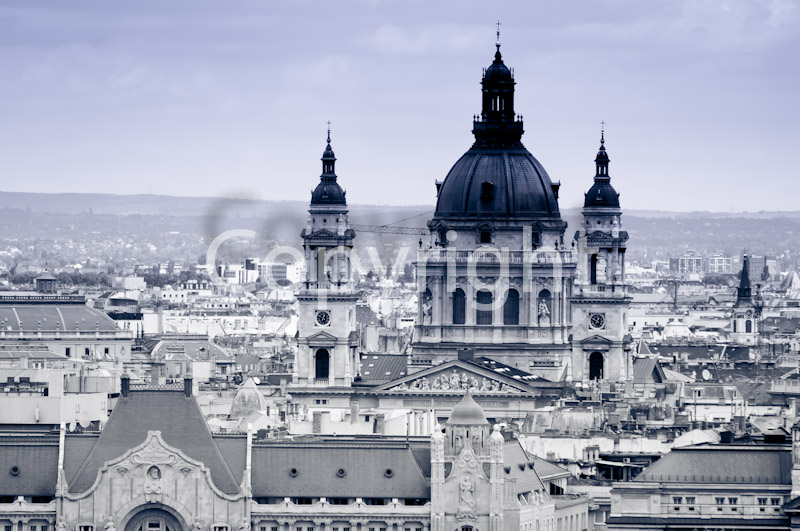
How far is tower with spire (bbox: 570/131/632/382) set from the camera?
17988 centimetres

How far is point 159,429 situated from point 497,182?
2258 inches

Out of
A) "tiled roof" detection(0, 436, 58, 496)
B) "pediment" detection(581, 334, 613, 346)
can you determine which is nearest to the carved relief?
"pediment" detection(581, 334, 613, 346)

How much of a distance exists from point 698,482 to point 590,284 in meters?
61.3

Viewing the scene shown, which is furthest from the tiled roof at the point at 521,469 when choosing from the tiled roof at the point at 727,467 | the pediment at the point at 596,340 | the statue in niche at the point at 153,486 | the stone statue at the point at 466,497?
the pediment at the point at 596,340

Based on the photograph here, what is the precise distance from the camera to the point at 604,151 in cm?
18500

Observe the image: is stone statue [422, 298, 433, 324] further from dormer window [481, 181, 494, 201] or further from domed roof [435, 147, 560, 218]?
dormer window [481, 181, 494, 201]

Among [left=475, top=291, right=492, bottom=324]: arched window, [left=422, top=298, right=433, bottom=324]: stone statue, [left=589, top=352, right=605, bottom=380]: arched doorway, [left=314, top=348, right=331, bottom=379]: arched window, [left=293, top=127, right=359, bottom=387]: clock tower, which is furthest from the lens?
[left=589, top=352, right=605, bottom=380]: arched doorway

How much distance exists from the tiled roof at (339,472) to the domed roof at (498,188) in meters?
56.2

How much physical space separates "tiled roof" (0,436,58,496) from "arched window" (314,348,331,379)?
54.8 metres

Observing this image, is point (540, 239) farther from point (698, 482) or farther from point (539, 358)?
point (698, 482)

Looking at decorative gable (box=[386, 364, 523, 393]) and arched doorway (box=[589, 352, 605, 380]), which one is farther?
arched doorway (box=[589, 352, 605, 380])

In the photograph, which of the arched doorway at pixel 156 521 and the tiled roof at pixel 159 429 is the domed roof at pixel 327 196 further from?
the arched doorway at pixel 156 521

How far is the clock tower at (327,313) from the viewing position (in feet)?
575

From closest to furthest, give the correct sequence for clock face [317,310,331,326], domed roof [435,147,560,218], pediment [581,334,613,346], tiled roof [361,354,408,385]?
1. clock face [317,310,331,326]
2. domed roof [435,147,560,218]
3. tiled roof [361,354,408,385]
4. pediment [581,334,613,346]
